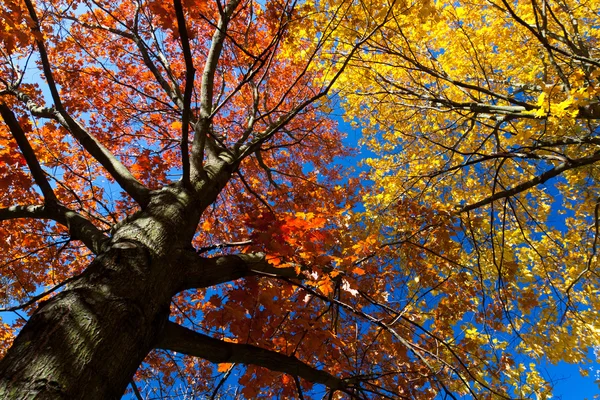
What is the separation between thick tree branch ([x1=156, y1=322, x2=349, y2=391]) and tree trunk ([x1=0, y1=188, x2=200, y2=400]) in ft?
0.54

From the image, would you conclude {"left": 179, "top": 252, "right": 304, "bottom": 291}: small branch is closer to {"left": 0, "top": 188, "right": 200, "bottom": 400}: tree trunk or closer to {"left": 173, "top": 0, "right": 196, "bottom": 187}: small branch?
{"left": 0, "top": 188, "right": 200, "bottom": 400}: tree trunk

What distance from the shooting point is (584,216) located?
20.3 feet

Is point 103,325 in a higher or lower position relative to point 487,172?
lower

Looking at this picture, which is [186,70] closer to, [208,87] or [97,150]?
[97,150]

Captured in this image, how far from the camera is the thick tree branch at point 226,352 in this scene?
200 cm

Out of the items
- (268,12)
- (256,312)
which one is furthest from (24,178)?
(268,12)

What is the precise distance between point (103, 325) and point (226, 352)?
800 mm

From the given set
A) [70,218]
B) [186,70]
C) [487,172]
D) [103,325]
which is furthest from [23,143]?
[487,172]

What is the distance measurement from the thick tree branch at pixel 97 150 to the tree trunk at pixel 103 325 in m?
0.50

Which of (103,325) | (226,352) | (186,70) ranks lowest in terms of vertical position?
(103,325)

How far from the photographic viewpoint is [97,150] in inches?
115

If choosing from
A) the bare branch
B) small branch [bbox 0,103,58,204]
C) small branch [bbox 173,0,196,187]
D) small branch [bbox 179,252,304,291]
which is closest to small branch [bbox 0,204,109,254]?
small branch [bbox 0,103,58,204]

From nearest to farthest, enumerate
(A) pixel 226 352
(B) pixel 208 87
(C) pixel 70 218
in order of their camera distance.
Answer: (A) pixel 226 352, (C) pixel 70 218, (B) pixel 208 87

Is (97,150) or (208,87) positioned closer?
(97,150)
